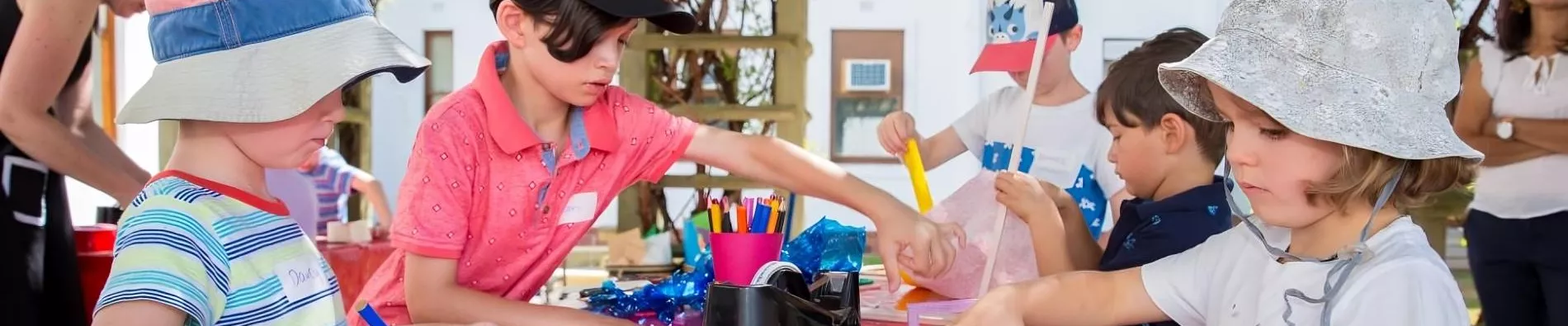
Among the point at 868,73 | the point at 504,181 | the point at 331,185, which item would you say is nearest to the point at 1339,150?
the point at 504,181

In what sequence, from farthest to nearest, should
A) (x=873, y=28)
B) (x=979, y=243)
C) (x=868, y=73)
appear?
1. (x=868, y=73)
2. (x=873, y=28)
3. (x=979, y=243)

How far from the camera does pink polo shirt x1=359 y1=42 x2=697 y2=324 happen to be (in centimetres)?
139

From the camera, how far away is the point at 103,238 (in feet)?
6.30

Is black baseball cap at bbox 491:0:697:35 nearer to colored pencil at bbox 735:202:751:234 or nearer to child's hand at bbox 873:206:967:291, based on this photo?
colored pencil at bbox 735:202:751:234

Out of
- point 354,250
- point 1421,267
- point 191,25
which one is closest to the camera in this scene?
point 1421,267

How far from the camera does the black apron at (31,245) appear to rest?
177cm

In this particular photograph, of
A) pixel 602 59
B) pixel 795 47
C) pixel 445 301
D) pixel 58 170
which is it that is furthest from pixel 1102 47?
pixel 58 170

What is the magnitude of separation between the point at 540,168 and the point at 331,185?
86.9 inches

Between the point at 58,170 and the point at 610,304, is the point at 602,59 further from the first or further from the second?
the point at 58,170

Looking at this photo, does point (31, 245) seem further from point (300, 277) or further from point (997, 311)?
point (997, 311)

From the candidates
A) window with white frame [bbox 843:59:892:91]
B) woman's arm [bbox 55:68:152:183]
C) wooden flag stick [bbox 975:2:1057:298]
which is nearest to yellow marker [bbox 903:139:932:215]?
wooden flag stick [bbox 975:2:1057:298]

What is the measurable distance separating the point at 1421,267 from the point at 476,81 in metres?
1.08

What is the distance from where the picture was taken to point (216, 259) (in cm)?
103

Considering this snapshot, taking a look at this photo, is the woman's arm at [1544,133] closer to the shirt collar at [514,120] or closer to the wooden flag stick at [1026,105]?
the wooden flag stick at [1026,105]
